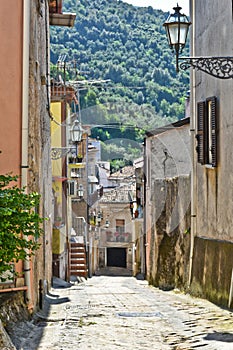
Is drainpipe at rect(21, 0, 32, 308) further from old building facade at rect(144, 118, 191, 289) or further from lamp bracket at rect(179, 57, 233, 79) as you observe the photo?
old building facade at rect(144, 118, 191, 289)

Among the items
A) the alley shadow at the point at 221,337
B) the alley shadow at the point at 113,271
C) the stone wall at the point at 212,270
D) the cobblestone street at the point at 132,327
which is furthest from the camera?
the alley shadow at the point at 113,271

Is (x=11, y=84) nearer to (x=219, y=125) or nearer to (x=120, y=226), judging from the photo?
(x=219, y=125)

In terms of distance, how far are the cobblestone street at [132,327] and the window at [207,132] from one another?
10.4 ft

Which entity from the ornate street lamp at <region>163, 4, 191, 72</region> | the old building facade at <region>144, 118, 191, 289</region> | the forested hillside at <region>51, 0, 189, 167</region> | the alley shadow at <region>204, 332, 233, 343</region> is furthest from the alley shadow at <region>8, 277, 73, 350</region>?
the forested hillside at <region>51, 0, 189, 167</region>

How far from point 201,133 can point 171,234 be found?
7004 millimetres

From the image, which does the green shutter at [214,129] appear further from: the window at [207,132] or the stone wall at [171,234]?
the stone wall at [171,234]

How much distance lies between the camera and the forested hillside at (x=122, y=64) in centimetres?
5113

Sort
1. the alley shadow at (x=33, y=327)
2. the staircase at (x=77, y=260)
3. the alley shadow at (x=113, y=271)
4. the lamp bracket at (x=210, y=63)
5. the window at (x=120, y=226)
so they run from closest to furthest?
1. the alley shadow at (x=33, y=327)
2. the lamp bracket at (x=210, y=63)
3. the staircase at (x=77, y=260)
4. the alley shadow at (x=113, y=271)
5. the window at (x=120, y=226)

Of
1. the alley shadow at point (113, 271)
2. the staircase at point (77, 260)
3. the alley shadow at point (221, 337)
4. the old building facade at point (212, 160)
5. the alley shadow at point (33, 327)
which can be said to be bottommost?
the alley shadow at point (113, 271)

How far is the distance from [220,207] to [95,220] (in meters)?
38.1

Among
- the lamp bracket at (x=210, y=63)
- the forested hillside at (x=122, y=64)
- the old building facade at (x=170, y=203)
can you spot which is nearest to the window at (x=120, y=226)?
the forested hillside at (x=122, y=64)

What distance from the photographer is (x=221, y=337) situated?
9.59m

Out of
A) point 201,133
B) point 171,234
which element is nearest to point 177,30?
point 201,133

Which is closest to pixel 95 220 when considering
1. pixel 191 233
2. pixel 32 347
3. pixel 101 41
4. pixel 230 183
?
pixel 101 41
